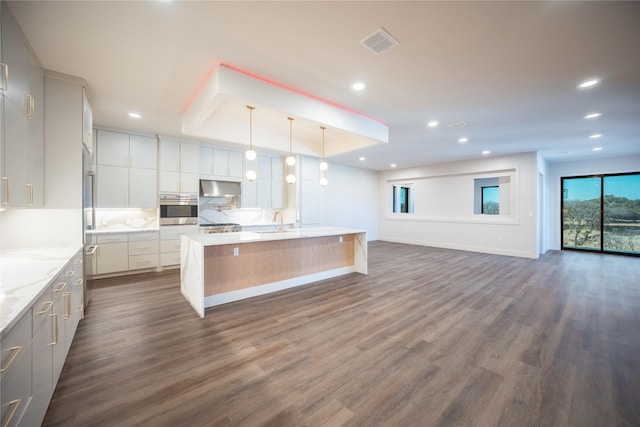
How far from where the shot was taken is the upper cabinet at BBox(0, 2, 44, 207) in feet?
6.15

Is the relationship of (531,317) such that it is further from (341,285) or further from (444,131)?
(444,131)

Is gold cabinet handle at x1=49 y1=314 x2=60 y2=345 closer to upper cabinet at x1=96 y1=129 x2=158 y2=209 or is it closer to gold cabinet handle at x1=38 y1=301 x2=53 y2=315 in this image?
Answer: gold cabinet handle at x1=38 y1=301 x2=53 y2=315

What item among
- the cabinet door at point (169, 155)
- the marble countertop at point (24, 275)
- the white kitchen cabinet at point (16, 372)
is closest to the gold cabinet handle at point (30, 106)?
the marble countertop at point (24, 275)

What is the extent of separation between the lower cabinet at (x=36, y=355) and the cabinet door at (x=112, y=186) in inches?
129

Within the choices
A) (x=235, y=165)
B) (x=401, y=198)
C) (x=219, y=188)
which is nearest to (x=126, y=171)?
(x=219, y=188)

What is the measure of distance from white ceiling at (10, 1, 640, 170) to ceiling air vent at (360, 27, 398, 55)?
0.23 ft

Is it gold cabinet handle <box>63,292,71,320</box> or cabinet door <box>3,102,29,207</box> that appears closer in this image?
cabinet door <box>3,102,29,207</box>

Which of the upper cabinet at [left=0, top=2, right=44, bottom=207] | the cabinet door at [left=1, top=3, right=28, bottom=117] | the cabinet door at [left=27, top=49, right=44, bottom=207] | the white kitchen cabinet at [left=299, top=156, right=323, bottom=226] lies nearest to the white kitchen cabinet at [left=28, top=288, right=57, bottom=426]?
the upper cabinet at [left=0, top=2, right=44, bottom=207]

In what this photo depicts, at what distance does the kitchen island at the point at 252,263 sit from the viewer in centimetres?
340

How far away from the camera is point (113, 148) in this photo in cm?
484

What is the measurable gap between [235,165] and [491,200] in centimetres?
762

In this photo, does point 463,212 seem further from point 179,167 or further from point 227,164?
point 179,167

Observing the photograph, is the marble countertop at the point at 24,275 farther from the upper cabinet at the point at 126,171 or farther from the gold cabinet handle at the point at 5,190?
the upper cabinet at the point at 126,171

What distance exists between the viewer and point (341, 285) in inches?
170
